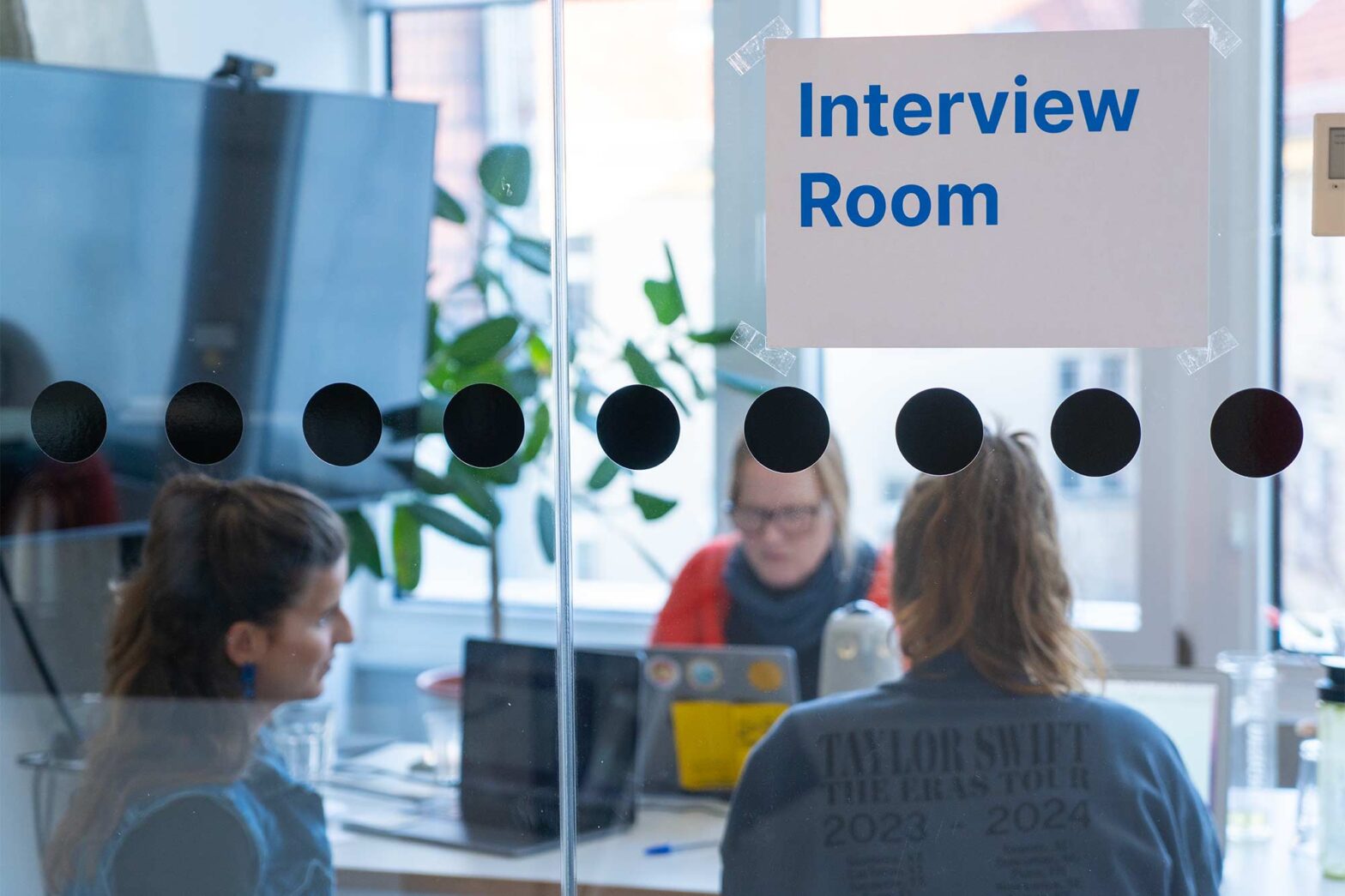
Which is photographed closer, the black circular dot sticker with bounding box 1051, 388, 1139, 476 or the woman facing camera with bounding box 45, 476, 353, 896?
the black circular dot sticker with bounding box 1051, 388, 1139, 476

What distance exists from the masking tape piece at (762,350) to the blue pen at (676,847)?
0.30m

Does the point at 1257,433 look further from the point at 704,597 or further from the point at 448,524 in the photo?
the point at 448,524

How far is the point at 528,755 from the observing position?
858 mm

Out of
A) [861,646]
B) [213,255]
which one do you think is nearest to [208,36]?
[213,255]

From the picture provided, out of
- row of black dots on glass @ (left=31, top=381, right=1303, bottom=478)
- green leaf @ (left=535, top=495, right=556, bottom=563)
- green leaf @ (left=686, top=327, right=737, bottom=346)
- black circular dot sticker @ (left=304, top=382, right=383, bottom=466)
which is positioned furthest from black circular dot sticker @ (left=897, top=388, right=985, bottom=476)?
black circular dot sticker @ (left=304, top=382, right=383, bottom=466)

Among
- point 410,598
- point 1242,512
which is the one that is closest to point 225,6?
point 410,598

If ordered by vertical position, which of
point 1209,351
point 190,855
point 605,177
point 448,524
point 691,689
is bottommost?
point 190,855

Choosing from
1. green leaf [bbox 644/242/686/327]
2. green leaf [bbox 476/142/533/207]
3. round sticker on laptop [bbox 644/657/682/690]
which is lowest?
round sticker on laptop [bbox 644/657/682/690]

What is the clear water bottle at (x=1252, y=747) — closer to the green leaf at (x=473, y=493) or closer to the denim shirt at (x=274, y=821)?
the green leaf at (x=473, y=493)

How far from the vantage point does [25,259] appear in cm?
87

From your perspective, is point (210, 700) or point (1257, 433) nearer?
point (1257, 433)

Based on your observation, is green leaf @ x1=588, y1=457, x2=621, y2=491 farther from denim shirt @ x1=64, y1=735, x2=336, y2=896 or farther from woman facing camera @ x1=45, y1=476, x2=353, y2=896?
denim shirt @ x1=64, y1=735, x2=336, y2=896

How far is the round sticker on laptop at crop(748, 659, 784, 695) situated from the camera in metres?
0.86

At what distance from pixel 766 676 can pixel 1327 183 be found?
17.0 inches
